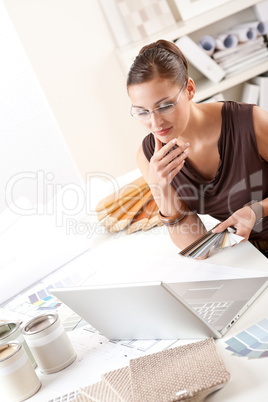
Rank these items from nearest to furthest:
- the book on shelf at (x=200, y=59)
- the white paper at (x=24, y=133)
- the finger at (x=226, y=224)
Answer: the finger at (x=226, y=224), the white paper at (x=24, y=133), the book on shelf at (x=200, y=59)

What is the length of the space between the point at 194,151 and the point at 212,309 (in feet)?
2.41

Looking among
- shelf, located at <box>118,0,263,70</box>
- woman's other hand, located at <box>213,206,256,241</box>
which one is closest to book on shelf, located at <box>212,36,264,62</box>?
shelf, located at <box>118,0,263,70</box>

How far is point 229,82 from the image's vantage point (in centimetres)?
345

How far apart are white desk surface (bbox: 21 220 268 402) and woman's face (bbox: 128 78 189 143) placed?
397 mm

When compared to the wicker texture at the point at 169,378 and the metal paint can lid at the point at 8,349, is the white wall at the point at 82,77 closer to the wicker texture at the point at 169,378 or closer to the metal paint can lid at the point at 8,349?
the metal paint can lid at the point at 8,349

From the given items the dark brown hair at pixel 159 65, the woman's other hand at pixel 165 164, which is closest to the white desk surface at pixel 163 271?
the woman's other hand at pixel 165 164

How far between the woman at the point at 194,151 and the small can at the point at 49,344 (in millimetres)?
562

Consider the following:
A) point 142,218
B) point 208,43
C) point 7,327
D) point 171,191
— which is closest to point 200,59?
point 208,43

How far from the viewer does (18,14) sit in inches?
133

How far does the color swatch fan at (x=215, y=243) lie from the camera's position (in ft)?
5.24

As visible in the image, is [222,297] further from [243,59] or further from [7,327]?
[243,59]

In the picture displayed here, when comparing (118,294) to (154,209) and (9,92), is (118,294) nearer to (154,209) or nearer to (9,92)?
(154,209)

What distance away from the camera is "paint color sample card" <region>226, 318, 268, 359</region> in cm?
110

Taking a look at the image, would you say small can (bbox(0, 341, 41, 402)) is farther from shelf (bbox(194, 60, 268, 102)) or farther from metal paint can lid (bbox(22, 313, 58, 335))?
shelf (bbox(194, 60, 268, 102))
